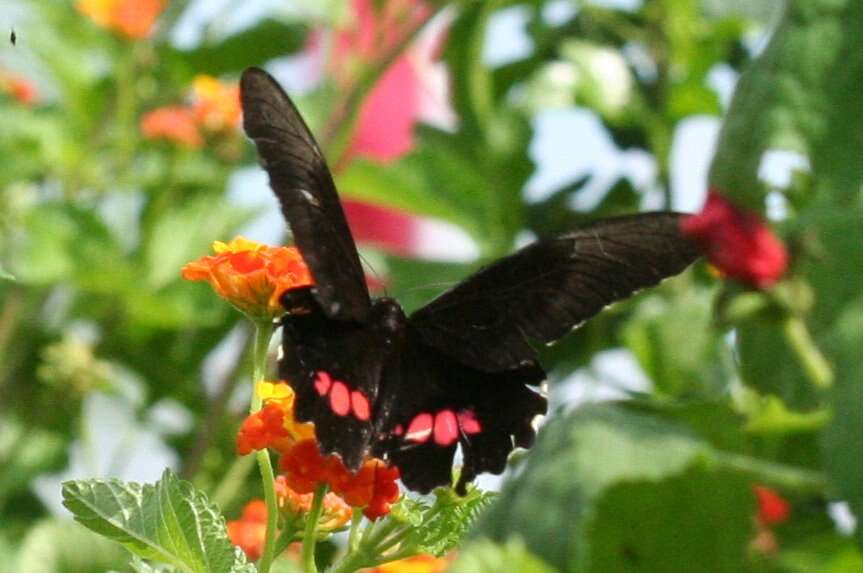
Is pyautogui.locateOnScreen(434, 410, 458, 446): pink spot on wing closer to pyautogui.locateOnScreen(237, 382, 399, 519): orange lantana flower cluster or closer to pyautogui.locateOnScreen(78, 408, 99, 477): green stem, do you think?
pyautogui.locateOnScreen(237, 382, 399, 519): orange lantana flower cluster

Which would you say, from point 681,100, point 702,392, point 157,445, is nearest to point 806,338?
point 702,392

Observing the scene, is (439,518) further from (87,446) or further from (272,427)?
(87,446)

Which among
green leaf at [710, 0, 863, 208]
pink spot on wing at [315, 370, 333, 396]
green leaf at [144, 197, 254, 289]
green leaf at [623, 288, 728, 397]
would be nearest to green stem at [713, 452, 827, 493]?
green leaf at [710, 0, 863, 208]

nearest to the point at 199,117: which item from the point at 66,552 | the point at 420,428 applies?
the point at 66,552

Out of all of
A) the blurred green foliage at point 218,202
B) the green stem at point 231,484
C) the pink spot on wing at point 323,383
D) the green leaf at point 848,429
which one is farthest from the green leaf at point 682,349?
the green leaf at point 848,429

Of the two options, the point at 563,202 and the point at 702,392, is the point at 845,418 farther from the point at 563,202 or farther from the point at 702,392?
the point at 563,202

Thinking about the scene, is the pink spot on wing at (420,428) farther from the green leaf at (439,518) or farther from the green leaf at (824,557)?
the green leaf at (824,557)
